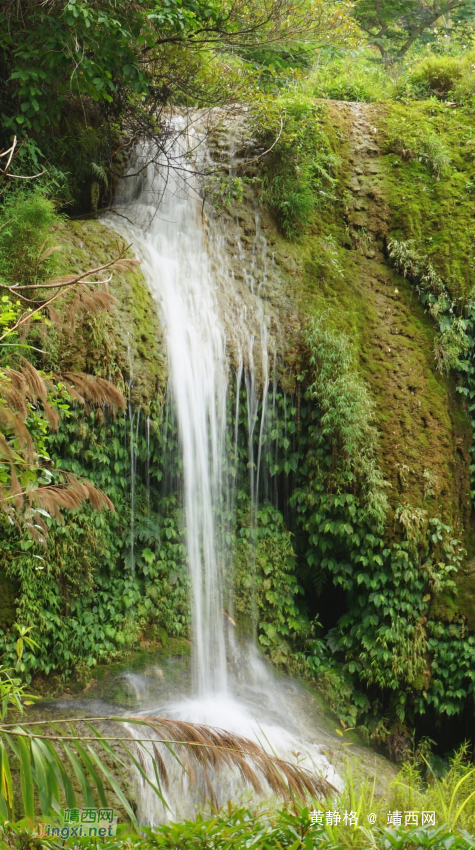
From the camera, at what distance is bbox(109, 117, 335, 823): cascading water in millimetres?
5812

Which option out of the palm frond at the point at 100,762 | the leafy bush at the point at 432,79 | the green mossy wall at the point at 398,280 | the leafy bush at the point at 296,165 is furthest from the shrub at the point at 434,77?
the palm frond at the point at 100,762

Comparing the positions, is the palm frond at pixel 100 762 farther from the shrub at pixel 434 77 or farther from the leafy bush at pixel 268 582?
the shrub at pixel 434 77

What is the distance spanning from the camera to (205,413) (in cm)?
662

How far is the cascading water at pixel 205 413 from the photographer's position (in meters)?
5.81

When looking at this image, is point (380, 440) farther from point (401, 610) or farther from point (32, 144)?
point (32, 144)

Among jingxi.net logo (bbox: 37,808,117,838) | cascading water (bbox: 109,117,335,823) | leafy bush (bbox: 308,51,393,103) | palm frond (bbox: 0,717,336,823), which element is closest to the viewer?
palm frond (bbox: 0,717,336,823)

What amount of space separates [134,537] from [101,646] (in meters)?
1.04

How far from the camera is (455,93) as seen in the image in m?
9.02

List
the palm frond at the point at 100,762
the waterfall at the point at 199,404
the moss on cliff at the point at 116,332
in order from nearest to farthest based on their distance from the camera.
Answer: the palm frond at the point at 100,762 → the moss on cliff at the point at 116,332 → the waterfall at the point at 199,404

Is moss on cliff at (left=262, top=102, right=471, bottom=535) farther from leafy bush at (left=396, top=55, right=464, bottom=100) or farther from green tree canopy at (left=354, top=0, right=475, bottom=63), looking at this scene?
green tree canopy at (left=354, top=0, right=475, bottom=63)

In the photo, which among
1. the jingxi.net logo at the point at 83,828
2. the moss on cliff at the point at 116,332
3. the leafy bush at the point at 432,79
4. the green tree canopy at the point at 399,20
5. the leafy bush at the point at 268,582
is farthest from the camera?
the green tree canopy at the point at 399,20

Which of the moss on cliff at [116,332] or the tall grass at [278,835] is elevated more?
the moss on cliff at [116,332]

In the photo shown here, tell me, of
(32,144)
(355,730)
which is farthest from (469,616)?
(32,144)

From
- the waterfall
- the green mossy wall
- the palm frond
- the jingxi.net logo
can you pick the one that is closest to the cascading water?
the waterfall
